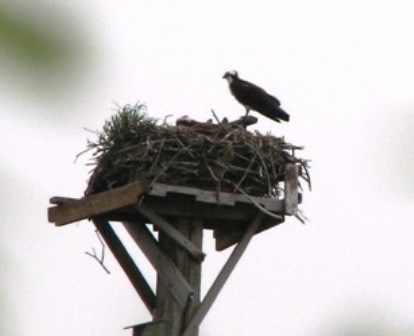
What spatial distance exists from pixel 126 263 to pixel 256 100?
8.23 ft

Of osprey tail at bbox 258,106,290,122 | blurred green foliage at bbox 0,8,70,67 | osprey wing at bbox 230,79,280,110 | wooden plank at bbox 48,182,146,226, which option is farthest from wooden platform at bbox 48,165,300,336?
blurred green foliage at bbox 0,8,70,67

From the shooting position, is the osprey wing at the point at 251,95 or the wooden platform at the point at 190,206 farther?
the osprey wing at the point at 251,95

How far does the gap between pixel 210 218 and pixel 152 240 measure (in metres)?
0.42

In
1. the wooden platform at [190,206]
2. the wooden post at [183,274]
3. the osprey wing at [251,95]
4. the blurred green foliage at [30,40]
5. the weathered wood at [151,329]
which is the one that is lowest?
the weathered wood at [151,329]

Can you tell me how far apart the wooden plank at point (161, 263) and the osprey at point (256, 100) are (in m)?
2.08

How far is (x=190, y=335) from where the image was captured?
6160 millimetres

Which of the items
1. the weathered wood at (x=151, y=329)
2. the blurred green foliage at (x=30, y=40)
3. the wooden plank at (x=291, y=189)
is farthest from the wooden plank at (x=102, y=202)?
the blurred green foliage at (x=30, y=40)

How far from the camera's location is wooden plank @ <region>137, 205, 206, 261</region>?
6.26 meters

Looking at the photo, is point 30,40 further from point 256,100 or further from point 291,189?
point 256,100

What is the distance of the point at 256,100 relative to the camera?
8594 millimetres

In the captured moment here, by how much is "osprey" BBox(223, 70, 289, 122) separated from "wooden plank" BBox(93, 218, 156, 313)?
6.95ft

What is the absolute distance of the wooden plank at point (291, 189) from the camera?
6.79m

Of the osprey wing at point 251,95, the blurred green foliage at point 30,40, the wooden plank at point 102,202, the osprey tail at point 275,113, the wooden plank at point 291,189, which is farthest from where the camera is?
the osprey wing at point 251,95

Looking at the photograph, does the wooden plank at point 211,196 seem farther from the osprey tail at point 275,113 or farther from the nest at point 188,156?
the osprey tail at point 275,113
